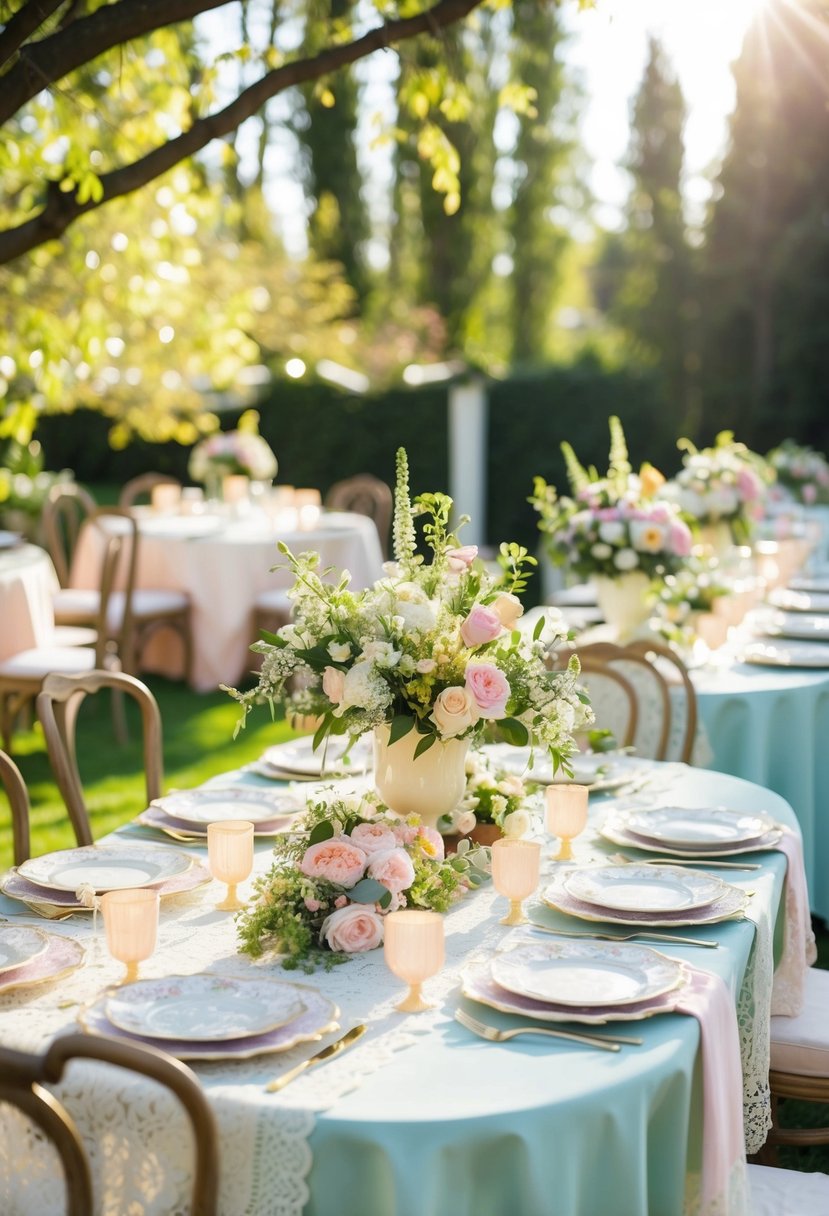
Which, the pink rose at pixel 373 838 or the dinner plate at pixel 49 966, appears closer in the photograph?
the dinner plate at pixel 49 966

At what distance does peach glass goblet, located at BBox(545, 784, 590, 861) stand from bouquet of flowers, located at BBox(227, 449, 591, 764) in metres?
0.10

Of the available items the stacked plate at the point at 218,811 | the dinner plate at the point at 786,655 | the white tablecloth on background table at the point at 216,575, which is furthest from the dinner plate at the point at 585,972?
the white tablecloth on background table at the point at 216,575

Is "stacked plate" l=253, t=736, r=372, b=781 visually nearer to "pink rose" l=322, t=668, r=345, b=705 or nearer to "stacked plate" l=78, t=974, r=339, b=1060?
"pink rose" l=322, t=668, r=345, b=705

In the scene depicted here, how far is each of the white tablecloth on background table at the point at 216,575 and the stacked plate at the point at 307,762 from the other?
4629mm

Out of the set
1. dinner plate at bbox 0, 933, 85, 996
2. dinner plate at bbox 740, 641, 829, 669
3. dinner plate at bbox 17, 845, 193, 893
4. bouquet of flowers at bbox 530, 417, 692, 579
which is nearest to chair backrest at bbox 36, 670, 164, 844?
dinner plate at bbox 17, 845, 193, 893

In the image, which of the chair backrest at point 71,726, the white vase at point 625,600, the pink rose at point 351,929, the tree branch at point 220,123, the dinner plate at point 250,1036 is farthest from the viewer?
the white vase at point 625,600

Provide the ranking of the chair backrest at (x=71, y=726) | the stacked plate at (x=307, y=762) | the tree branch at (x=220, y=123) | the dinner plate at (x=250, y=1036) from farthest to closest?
the tree branch at (x=220, y=123) → the stacked plate at (x=307, y=762) → the chair backrest at (x=71, y=726) → the dinner plate at (x=250, y=1036)

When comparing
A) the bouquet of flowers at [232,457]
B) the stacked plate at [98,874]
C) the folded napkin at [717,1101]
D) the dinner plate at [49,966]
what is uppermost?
the bouquet of flowers at [232,457]

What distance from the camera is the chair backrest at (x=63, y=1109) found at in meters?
1.46

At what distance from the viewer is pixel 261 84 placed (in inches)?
141

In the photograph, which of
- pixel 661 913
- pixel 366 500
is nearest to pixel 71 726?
pixel 661 913

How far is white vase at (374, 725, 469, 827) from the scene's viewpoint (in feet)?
8.30

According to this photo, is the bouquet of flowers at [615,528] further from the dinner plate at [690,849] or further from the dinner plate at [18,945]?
the dinner plate at [18,945]

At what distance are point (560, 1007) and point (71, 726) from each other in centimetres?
175
